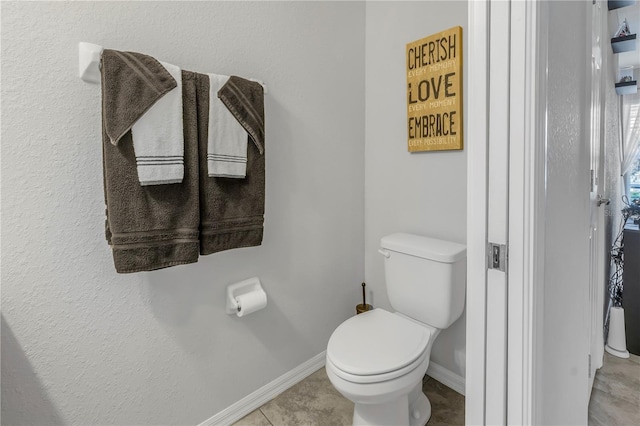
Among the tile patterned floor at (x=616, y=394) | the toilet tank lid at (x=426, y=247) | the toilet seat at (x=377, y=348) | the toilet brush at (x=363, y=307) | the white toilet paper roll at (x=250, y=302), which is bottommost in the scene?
the tile patterned floor at (x=616, y=394)

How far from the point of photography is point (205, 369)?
4.49 feet

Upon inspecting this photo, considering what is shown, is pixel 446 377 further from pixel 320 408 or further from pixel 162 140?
pixel 162 140

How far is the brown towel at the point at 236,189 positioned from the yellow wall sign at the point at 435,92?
2.67 feet

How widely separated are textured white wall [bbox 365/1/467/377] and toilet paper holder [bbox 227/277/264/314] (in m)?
0.79

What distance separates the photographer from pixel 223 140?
122 cm

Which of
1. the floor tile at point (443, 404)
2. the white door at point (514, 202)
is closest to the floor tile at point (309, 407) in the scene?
the floor tile at point (443, 404)

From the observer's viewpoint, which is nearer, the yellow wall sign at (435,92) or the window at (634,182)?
the yellow wall sign at (435,92)

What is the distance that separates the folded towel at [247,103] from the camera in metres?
1.23

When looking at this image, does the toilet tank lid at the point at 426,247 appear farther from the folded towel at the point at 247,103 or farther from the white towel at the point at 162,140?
the white towel at the point at 162,140

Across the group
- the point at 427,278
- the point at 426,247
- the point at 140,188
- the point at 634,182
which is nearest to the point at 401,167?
the point at 426,247

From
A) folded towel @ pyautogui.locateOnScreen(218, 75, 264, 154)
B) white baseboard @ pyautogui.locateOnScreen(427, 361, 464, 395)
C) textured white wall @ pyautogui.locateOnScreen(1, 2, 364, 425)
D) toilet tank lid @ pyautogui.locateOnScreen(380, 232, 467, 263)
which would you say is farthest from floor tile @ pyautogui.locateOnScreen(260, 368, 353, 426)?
folded towel @ pyautogui.locateOnScreen(218, 75, 264, 154)

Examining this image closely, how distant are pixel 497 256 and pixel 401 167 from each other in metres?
1.16

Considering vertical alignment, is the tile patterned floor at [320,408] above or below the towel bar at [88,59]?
below

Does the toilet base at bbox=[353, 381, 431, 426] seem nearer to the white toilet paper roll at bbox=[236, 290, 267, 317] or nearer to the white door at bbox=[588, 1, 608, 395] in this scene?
the white toilet paper roll at bbox=[236, 290, 267, 317]
